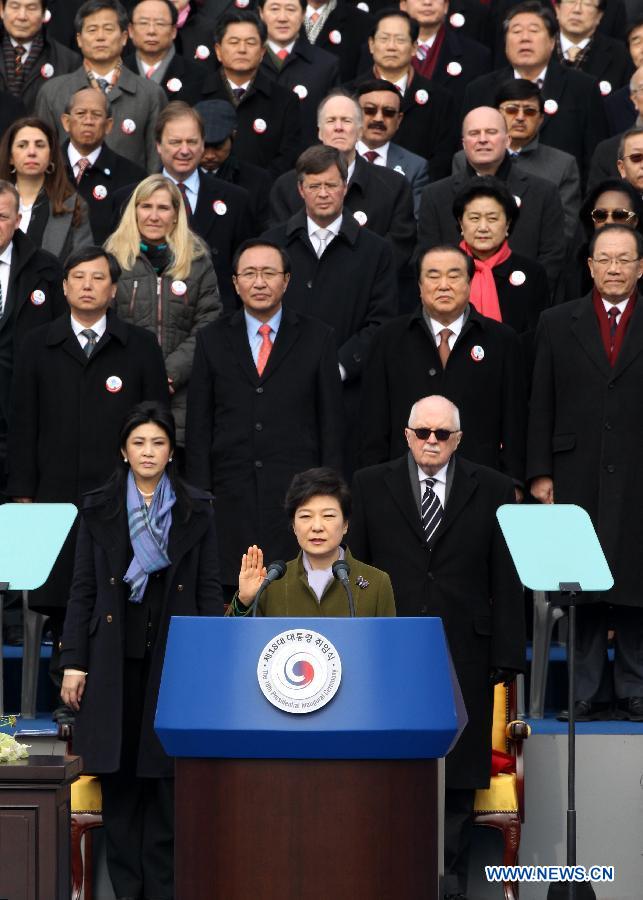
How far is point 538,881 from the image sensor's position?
24.3 feet

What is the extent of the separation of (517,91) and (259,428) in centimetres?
275

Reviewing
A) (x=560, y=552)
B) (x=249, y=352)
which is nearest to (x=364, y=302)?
(x=249, y=352)

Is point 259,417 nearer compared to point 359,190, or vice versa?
point 259,417

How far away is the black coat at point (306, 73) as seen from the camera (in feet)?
36.4

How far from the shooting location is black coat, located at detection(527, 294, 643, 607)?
26.3 ft

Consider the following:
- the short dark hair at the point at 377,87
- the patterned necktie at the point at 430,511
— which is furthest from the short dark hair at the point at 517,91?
the patterned necktie at the point at 430,511

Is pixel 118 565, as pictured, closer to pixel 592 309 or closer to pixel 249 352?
pixel 249 352

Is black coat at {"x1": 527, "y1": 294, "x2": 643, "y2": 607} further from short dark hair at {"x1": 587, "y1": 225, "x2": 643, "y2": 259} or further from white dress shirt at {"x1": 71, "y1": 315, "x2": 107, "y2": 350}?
white dress shirt at {"x1": 71, "y1": 315, "x2": 107, "y2": 350}

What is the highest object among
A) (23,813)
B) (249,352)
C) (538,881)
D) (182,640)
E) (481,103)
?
(481,103)

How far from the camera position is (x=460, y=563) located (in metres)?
7.30

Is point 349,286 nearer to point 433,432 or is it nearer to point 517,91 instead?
point 517,91

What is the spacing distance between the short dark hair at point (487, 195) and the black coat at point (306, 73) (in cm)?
234

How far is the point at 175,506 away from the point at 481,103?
457cm

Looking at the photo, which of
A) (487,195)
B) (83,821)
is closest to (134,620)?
(83,821)
